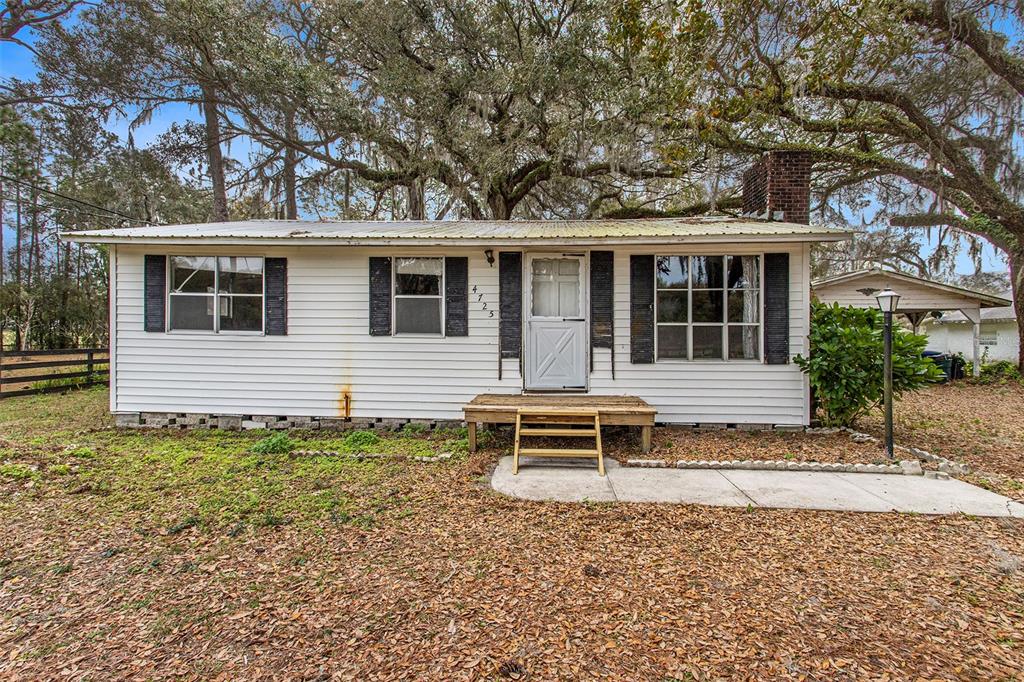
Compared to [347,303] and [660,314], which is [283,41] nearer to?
[347,303]

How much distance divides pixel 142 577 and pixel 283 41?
1221cm

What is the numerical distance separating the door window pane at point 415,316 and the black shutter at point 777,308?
4.89 m

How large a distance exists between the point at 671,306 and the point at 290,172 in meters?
12.6

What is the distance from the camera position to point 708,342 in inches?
259

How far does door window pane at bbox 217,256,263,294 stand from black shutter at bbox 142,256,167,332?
0.88m

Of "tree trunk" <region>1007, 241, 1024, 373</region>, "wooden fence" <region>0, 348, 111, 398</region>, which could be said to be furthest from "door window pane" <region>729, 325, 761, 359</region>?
"wooden fence" <region>0, 348, 111, 398</region>

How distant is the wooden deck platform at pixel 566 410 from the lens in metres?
5.55

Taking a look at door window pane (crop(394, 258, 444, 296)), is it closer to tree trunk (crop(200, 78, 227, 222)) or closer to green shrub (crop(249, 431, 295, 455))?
green shrub (crop(249, 431, 295, 455))

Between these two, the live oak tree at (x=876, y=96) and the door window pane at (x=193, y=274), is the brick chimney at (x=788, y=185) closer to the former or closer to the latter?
the live oak tree at (x=876, y=96)

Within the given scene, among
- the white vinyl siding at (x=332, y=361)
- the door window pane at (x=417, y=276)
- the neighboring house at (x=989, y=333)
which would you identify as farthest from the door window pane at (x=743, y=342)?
the neighboring house at (x=989, y=333)

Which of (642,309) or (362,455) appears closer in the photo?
(362,455)

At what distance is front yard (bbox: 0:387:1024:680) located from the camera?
2.15 m

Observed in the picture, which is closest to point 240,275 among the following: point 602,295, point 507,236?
point 507,236

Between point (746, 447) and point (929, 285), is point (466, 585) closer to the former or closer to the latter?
point (746, 447)
